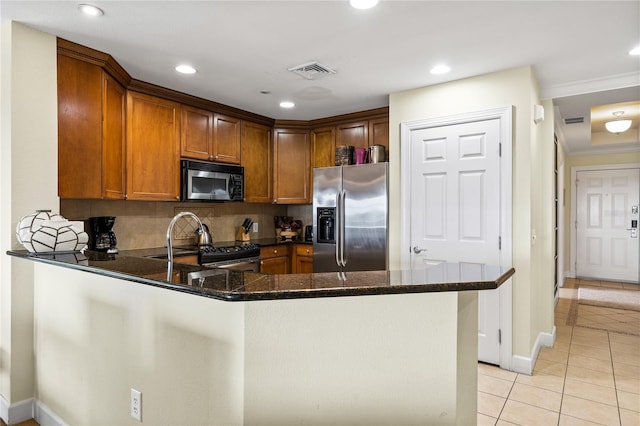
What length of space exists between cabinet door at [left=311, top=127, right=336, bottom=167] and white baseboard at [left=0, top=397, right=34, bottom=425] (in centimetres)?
349

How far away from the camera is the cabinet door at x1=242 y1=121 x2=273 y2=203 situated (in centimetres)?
450

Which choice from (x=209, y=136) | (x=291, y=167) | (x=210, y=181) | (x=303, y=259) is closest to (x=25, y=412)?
(x=210, y=181)

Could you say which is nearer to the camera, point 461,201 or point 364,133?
point 461,201

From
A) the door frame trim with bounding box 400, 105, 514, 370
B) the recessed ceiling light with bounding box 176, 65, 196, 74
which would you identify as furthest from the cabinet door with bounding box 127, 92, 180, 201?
the door frame trim with bounding box 400, 105, 514, 370

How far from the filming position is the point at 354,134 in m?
4.48

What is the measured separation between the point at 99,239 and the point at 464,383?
3.02m

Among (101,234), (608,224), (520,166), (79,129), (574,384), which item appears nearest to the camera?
(79,129)

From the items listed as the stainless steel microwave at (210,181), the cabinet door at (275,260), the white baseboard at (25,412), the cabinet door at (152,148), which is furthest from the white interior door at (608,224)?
the white baseboard at (25,412)

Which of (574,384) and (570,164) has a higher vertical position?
(570,164)

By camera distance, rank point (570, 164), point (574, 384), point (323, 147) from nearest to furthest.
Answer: point (574, 384)
point (323, 147)
point (570, 164)

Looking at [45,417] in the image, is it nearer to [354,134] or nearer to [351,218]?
[351,218]

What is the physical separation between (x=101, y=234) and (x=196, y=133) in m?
1.33

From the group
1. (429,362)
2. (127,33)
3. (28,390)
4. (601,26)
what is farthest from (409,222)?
(28,390)

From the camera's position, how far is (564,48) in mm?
2678
